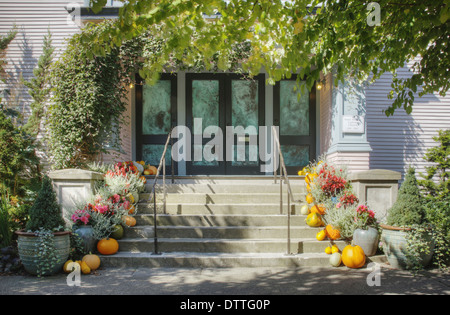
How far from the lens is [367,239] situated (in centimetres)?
604

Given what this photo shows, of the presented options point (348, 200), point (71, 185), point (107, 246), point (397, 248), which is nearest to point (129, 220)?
point (107, 246)

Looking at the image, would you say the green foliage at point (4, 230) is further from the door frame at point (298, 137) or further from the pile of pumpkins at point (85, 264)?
the door frame at point (298, 137)

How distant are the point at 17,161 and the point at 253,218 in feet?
15.4

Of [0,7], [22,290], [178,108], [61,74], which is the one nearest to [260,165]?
[178,108]

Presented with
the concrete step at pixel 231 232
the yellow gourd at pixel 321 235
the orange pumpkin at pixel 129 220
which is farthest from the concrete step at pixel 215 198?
the yellow gourd at pixel 321 235

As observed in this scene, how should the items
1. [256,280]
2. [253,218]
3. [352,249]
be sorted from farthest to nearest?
[253,218] → [352,249] → [256,280]

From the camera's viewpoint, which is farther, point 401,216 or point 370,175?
point 370,175

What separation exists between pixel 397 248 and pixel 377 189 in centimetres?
147

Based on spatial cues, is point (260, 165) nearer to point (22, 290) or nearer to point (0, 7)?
point (22, 290)

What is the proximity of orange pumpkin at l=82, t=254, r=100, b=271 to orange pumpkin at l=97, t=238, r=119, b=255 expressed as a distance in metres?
0.31

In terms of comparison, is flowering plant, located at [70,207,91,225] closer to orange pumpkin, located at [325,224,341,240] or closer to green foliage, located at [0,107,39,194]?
green foliage, located at [0,107,39,194]

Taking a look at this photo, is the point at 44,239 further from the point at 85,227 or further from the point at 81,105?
the point at 81,105

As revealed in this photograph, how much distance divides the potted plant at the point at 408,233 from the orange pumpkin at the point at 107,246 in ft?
13.3

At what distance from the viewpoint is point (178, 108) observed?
9844mm
